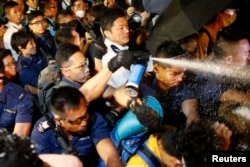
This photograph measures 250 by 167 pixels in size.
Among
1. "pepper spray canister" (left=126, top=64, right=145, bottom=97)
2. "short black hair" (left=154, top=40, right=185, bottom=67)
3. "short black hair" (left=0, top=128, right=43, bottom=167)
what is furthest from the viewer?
"short black hair" (left=154, top=40, right=185, bottom=67)

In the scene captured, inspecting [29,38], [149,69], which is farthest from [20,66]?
[149,69]

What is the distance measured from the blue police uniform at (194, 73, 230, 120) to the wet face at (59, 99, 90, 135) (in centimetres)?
124

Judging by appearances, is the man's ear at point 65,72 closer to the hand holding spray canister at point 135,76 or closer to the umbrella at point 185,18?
the hand holding spray canister at point 135,76

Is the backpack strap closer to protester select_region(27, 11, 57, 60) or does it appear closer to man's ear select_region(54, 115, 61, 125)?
man's ear select_region(54, 115, 61, 125)

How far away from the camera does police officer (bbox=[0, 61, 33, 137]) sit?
384 centimetres

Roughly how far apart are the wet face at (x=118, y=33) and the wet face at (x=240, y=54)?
1.21m

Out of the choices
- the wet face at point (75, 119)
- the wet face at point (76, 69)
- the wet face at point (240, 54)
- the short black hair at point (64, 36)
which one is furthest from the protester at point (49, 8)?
the wet face at point (75, 119)

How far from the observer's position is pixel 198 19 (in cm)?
484

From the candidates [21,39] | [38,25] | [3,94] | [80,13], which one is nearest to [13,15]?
[38,25]

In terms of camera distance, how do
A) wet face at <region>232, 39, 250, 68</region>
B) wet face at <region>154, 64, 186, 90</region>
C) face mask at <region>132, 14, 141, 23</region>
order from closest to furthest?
wet face at <region>154, 64, 186, 90</region>
wet face at <region>232, 39, 250, 68</region>
face mask at <region>132, 14, 141, 23</region>

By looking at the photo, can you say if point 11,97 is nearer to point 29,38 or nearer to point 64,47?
point 64,47

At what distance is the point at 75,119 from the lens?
117 inches

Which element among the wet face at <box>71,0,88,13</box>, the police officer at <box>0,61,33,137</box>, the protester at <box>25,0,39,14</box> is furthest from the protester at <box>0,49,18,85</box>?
the protester at <box>25,0,39,14</box>

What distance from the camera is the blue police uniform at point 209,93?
3767 millimetres
